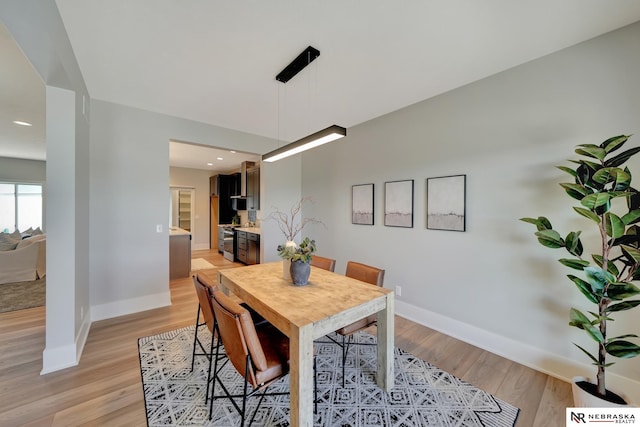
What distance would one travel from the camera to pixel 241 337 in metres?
1.31

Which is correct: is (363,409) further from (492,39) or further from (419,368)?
(492,39)

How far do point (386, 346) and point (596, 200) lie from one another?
166 centimetres

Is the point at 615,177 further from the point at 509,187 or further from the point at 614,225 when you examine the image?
the point at 509,187

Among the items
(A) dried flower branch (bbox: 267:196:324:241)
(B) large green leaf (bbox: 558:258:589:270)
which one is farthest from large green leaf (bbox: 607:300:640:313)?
(A) dried flower branch (bbox: 267:196:324:241)

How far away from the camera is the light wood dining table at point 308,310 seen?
1349 millimetres

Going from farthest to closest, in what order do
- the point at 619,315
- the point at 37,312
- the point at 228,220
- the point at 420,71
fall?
the point at 228,220 < the point at 37,312 < the point at 420,71 < the point at 619,315

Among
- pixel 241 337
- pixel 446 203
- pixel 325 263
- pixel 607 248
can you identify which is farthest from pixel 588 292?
pixel 241 337

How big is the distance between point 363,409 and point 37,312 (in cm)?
423

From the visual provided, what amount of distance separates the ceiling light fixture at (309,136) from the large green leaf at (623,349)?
2179 mm

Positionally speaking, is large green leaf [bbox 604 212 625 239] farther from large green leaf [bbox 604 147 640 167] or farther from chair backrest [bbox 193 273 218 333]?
chair backrest [bbox 193 273 218 333]

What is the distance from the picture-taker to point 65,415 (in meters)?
1.62

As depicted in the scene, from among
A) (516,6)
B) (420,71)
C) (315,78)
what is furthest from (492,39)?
(315,78)

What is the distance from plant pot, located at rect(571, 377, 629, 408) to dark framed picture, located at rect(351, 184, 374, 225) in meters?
2.37

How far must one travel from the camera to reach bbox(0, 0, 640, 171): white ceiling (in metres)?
1.64
